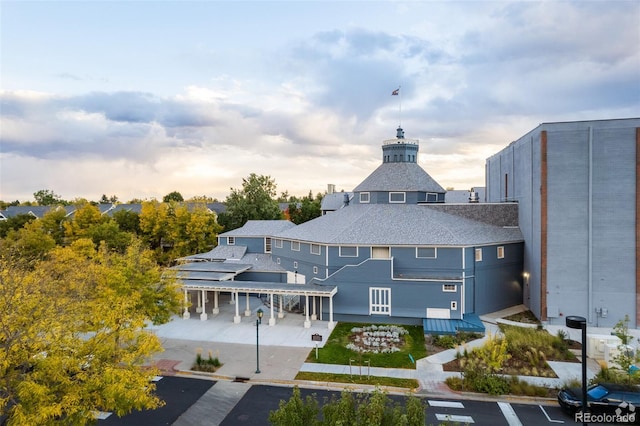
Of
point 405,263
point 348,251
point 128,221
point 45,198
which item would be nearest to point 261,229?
point 348,251

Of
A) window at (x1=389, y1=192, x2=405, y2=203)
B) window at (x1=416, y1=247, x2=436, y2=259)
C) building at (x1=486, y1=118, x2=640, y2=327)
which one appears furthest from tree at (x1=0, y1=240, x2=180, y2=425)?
building at (x1=486, y1=118, x2=640, y2=327)

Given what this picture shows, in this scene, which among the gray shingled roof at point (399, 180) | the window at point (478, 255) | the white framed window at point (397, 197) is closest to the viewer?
the window at point (478, 255)

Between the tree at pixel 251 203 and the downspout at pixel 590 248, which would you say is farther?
the tree at pixel 251 203

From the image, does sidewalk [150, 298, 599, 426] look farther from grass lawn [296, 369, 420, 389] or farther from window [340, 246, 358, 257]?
window [340, 246, 358, 257]

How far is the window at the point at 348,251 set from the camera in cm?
3209

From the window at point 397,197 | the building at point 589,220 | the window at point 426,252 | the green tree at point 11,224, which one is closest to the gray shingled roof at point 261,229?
the window at point 397,197

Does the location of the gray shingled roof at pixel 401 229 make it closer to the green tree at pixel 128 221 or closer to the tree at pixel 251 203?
the tree at pixel 251 203

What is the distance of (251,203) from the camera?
64438mm

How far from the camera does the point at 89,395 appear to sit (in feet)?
39.9

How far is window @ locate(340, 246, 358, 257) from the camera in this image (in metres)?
32.1

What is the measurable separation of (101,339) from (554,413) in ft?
61.8

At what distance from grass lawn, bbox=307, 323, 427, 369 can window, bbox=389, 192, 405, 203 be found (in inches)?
568

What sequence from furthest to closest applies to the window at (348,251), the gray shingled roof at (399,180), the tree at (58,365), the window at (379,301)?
the gray shingled roof at (399,180)
the window at (348,251)
the window at (379,301)
the tree at (58,365)

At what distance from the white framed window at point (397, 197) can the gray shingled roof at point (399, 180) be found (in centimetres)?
44
